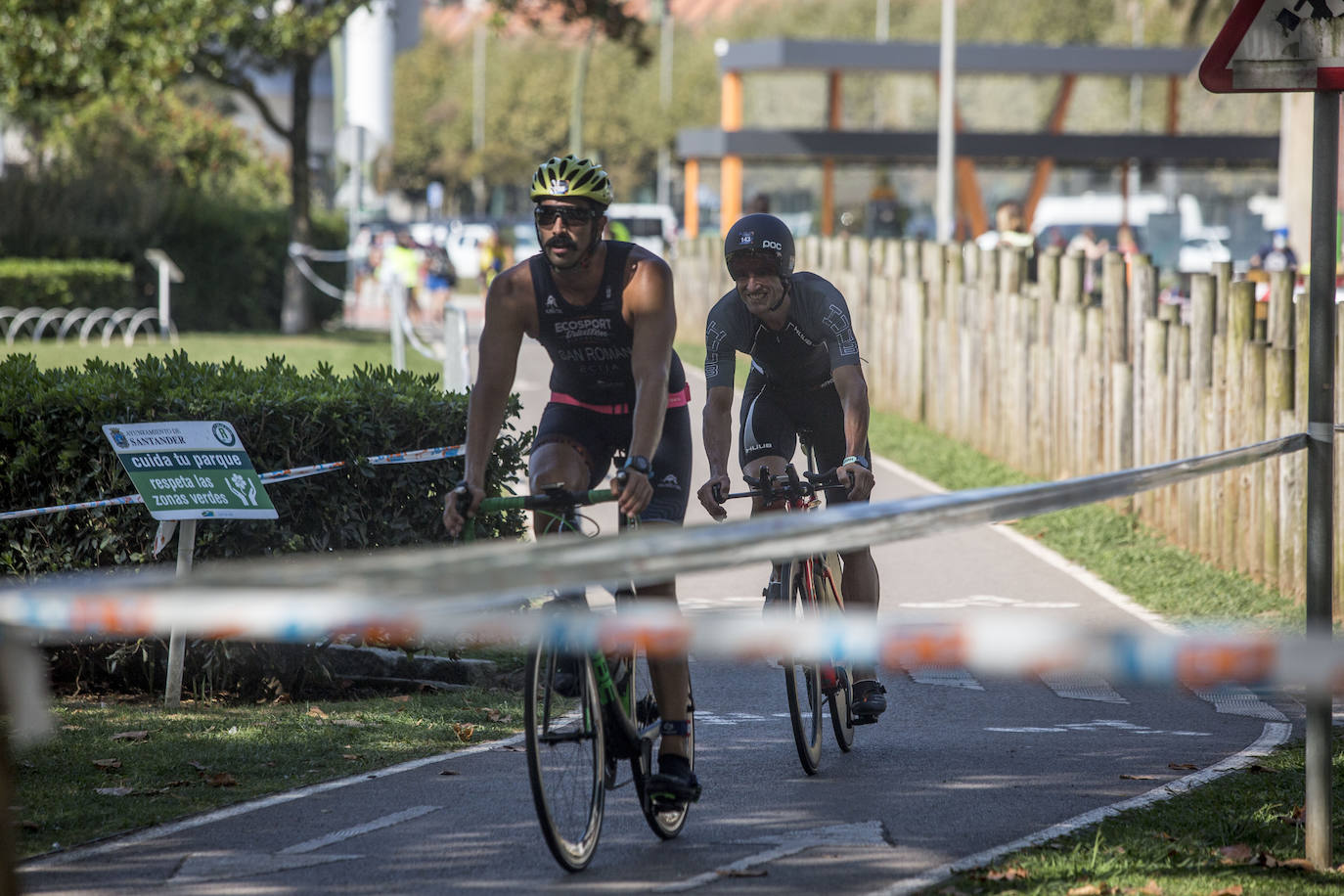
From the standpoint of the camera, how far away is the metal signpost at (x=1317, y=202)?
5039mm

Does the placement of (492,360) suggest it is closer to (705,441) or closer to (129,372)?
(705,441)

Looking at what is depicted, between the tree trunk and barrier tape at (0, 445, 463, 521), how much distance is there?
22055mm

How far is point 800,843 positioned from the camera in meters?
5.28

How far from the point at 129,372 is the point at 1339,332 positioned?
6.06 m

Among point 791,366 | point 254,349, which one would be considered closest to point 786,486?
point 791,366

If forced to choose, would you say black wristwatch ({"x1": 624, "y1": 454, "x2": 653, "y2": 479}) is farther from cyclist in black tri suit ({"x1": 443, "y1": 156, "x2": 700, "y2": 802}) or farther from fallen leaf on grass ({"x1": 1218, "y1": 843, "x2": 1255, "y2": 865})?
fallen leaf on grass ({"x1": 1218, "y1": 843, "x2": 1255, "y2": 865})

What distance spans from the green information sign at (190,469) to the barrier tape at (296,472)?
0.10 metres

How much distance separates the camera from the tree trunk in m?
29.0

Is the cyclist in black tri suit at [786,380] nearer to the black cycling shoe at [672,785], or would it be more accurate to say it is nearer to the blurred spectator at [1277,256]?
the black cycling shoe at [672,785]

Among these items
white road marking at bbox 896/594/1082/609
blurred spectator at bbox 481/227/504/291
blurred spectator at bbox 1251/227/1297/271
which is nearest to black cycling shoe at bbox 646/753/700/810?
white road marking at bbox 896/594/1082/609

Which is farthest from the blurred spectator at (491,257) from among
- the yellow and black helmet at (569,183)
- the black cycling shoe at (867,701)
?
the yellow and black helmet at (569,183)

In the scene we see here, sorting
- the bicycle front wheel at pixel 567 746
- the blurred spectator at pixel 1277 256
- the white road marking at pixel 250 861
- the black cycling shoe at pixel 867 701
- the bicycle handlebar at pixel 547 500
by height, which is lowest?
the white road marking at pixel 250 861

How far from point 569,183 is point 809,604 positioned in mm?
1737

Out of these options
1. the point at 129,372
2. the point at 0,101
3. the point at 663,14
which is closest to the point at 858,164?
the point at 663,14
